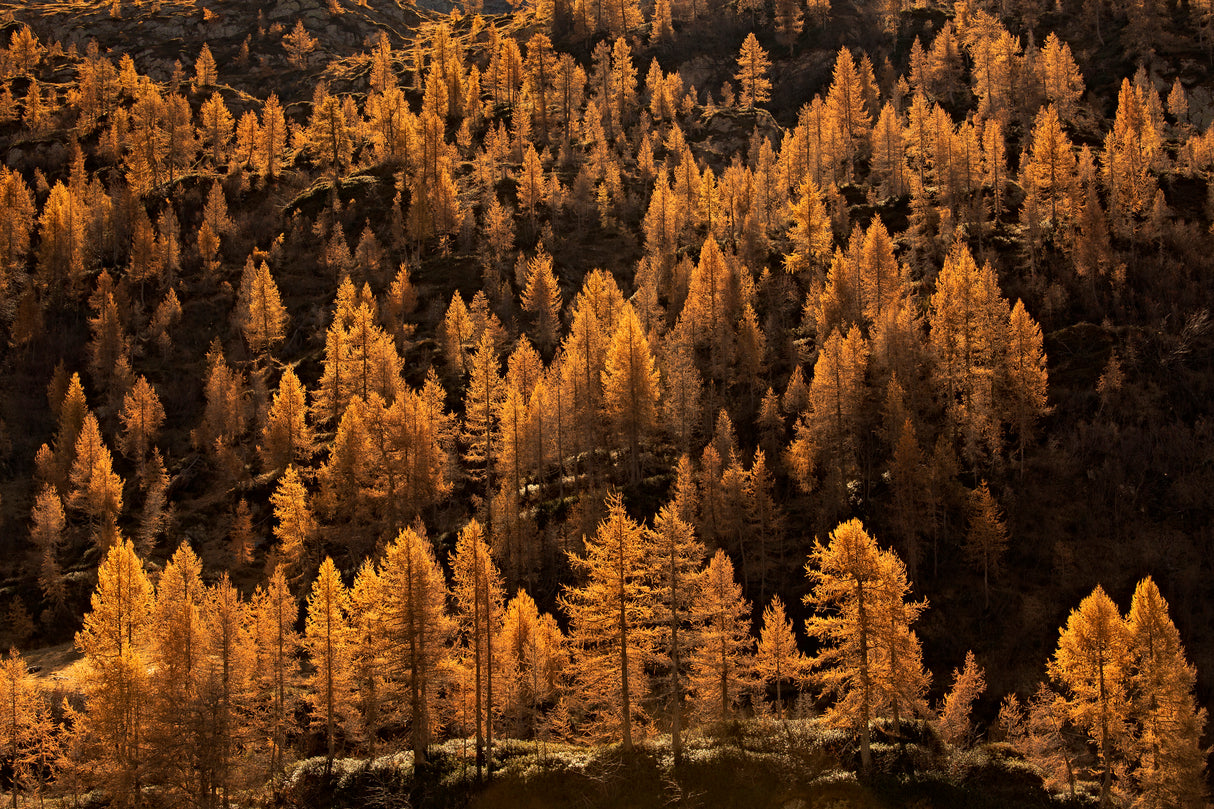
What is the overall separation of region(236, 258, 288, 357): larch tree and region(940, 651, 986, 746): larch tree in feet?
229

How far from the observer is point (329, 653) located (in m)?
36.9

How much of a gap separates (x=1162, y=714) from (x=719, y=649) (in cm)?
1837

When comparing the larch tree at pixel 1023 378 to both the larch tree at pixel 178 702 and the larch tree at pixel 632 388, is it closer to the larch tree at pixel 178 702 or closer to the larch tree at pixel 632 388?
Result: the larch tree at pixel 632 388

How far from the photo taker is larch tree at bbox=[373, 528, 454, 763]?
1380 inches

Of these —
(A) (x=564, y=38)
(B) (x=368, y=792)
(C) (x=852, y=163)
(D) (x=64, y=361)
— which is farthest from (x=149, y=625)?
(A) (x=564, y=38)

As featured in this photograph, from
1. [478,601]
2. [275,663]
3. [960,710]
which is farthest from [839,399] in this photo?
[275,663]

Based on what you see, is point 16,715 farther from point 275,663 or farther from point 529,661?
point 529,661

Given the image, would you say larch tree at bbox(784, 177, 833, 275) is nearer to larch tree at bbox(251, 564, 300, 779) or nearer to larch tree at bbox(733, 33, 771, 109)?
larch tree at bbox(251, 564, 300, 779)

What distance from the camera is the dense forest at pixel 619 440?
33.6 meters

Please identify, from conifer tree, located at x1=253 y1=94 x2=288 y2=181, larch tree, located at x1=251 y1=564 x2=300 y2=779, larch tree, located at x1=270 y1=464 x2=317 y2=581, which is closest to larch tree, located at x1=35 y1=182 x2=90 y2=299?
conifer tree, located at x1=253 y1=94 x2=288 y2=181

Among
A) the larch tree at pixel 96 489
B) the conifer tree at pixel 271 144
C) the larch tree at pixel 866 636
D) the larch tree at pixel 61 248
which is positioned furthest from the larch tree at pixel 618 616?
the conifer tree at pixel 271 144

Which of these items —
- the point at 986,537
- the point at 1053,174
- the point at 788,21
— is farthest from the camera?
the point at 788,21

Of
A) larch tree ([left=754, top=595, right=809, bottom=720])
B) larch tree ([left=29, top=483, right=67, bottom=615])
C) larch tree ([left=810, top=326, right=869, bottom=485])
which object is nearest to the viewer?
larch tree ([left=754, top=595, right=809, bottom=720])

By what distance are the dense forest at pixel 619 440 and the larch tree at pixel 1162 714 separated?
170mm
